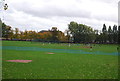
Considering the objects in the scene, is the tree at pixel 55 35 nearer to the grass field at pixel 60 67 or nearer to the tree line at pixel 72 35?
the tree line at pixel 72 35

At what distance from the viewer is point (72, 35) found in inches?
4119

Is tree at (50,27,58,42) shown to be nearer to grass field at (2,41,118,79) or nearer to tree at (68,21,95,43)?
tree at (68,21,95,43)

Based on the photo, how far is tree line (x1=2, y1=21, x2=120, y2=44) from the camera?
96.2 metres

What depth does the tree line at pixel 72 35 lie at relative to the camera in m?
96.2

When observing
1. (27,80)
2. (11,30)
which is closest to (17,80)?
(27,80)

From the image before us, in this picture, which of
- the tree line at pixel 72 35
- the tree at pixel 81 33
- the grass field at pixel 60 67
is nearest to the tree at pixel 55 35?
the tree line at pixel 72 35

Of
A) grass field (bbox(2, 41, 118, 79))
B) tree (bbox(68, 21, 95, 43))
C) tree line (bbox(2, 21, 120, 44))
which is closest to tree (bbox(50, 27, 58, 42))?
tree line (bbox(2, 21, 120, 44))

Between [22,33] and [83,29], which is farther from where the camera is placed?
[22,33]

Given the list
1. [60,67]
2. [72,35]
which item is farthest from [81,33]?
[60,67]

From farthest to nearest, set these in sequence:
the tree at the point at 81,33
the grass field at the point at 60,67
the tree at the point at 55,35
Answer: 1. the tree at the point at 55,35
2. the tree at the point at 81,33
3. the grass field at the point at 60,67

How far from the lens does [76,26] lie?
105750 millimetres

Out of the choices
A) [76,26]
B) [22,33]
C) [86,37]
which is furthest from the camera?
[22,33]

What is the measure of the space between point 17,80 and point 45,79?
160 centimetres

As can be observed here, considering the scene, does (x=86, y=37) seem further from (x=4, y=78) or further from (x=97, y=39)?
(x=4, y=78)
